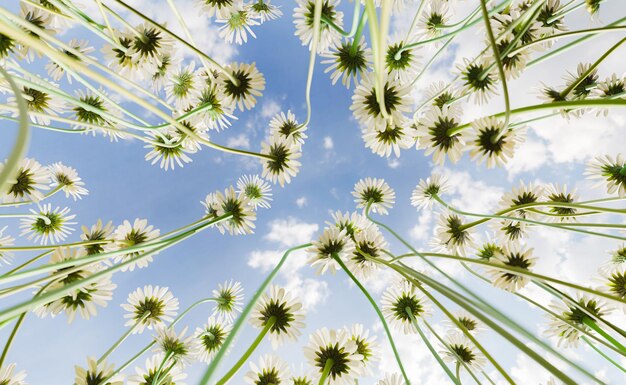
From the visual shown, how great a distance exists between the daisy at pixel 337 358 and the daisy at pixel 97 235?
1.59ft

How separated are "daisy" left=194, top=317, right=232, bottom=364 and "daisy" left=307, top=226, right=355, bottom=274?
1.23ft

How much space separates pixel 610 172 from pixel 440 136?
553 millimetres

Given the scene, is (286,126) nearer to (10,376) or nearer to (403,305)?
(403,305)

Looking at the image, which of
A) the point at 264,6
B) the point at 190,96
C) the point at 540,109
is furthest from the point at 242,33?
the point at 540,109

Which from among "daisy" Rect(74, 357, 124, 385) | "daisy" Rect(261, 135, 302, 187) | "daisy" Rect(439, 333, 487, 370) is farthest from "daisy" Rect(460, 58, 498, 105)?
"daisy" Rect(74, 357, 124, 385)

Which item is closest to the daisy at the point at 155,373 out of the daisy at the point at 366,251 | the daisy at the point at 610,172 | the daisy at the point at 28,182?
the daisy at the point at 366,251

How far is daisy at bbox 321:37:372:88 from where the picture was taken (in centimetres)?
78

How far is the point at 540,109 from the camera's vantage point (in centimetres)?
46

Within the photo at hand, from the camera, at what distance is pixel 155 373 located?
744 mm

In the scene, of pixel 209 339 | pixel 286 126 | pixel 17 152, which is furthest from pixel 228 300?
pixel 17 152

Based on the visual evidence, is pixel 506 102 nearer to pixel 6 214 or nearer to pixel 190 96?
pixel 190 96

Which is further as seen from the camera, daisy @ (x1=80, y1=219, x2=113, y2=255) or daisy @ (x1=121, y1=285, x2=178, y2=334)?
daisy @ (x1=121, y1=285, x2=178, y2=334)

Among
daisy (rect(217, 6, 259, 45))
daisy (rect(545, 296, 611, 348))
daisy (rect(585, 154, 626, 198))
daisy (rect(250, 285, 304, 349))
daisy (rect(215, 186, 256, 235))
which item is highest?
daisy (rect(217, 6, 259, 45))

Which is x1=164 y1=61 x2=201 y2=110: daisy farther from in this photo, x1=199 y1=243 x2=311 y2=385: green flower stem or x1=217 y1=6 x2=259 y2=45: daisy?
x1=199 y1=243 x2=311 y2=385: green flower stem
